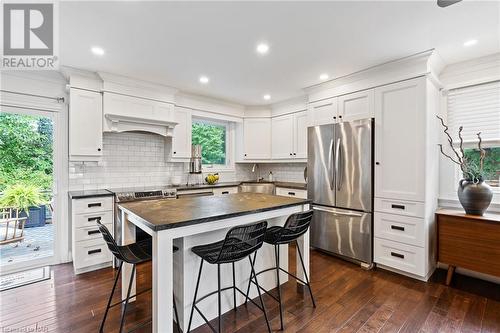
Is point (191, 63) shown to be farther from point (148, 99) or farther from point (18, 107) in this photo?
point (18, 107)

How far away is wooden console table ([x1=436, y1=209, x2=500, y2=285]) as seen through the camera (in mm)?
2393

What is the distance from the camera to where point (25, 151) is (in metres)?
3.11

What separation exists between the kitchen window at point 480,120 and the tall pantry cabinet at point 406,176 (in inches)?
10.7

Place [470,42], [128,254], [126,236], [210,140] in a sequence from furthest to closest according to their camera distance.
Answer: [210,140], [470,42], [126,236], [128,254]

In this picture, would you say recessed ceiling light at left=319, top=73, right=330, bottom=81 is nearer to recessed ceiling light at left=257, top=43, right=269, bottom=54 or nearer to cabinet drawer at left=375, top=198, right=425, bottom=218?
recessed ceiling light at left=257, top=43, right=269, bottom=54

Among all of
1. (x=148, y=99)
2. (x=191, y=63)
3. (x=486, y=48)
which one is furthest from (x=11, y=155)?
(x=486, y=48)

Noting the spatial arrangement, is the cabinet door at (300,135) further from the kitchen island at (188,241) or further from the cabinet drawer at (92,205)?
the cabinet drawer at (92,205)

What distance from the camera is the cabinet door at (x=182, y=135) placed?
13.1 feet

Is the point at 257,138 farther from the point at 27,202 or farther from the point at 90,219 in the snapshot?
the point at 27,202

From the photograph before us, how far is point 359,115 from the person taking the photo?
3.22m

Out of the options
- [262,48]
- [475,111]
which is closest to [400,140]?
[475,111]

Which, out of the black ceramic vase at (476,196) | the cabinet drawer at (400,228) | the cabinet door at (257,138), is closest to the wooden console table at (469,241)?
the black ceramic vase at (476,196)

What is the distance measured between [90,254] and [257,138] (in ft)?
10.9

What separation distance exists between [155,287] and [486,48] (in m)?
3.90
